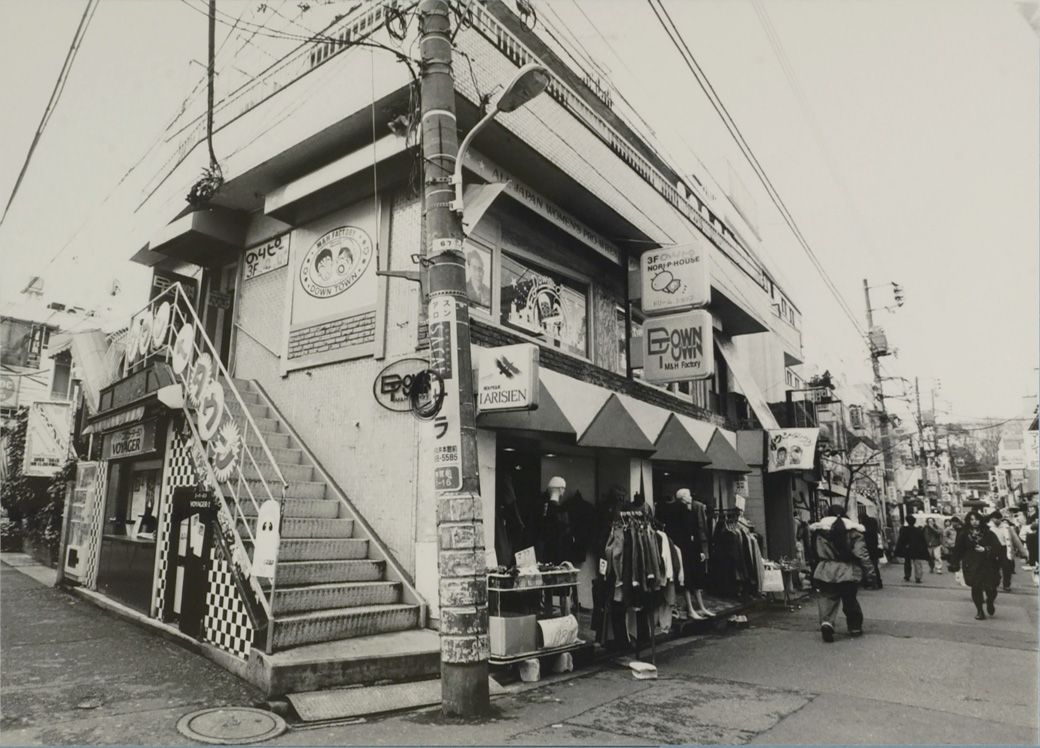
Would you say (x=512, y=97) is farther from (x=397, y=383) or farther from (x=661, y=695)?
(x=661, y=695)

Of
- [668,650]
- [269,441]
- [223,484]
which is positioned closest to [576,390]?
[668,650]

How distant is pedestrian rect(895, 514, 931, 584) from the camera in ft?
59.7

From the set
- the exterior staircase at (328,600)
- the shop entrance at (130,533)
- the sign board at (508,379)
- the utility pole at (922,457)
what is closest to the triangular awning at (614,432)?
the sign board at (508,379)

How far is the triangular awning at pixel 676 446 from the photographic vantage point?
476 inches

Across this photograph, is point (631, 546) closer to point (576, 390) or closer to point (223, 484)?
point (576, 390)

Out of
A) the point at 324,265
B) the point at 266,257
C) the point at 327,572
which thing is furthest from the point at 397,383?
the point at 266,257

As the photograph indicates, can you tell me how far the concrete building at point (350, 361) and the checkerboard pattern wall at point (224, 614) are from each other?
31 mm

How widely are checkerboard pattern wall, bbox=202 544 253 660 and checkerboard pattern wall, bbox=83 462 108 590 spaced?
5.40 meters

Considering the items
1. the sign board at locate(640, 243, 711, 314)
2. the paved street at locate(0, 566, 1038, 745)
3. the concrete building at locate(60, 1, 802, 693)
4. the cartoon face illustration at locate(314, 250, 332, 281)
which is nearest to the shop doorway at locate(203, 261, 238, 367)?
the concrete building at locate(60, 1, 802, 693)

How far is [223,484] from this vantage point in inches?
302

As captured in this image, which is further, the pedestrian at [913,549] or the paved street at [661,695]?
the pedestrian at [913,549]

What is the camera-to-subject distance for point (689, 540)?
10594mm

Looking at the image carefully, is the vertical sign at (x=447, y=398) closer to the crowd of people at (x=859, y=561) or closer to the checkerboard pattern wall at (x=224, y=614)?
the checkerboard pattern wall at (x=224, y=614)

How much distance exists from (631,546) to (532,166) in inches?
220
